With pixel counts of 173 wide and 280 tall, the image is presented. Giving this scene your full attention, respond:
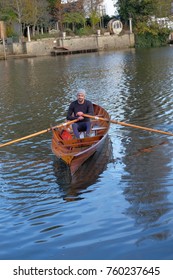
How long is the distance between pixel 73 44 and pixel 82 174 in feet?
195

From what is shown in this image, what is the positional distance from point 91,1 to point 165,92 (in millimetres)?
59129

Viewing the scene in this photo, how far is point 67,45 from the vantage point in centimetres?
6694

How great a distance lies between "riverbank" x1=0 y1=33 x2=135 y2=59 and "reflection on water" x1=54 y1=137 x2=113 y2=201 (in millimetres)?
50675

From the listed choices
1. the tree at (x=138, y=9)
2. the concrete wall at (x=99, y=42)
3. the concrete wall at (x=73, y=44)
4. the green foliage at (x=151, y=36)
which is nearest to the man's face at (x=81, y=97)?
the concrete wall at (x=73, y=44)

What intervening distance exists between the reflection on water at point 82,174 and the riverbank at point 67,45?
50.7 m

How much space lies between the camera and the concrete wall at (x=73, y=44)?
208ft

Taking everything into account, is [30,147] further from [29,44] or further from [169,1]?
[169,1]

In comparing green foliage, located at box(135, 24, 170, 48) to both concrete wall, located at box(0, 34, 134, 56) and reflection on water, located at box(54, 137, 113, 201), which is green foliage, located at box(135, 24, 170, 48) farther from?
reflection on water, located at box(54, 137, 113, 201)

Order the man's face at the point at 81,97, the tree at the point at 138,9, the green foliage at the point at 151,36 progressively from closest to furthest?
the man's face at the point at 81,97
the green foliage at the point at 151,36
the tree at the point at 138,9

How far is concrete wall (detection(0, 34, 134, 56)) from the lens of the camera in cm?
6331

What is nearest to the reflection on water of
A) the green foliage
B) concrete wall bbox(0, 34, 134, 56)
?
concrete wall bbox(0, 34, 134, 56)

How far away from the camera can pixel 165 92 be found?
72.1 feet

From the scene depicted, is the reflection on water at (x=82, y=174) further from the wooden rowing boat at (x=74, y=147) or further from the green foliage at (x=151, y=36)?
the green foliage at (x=151, y=36)

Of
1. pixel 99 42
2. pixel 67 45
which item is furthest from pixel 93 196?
pixel 99 42
